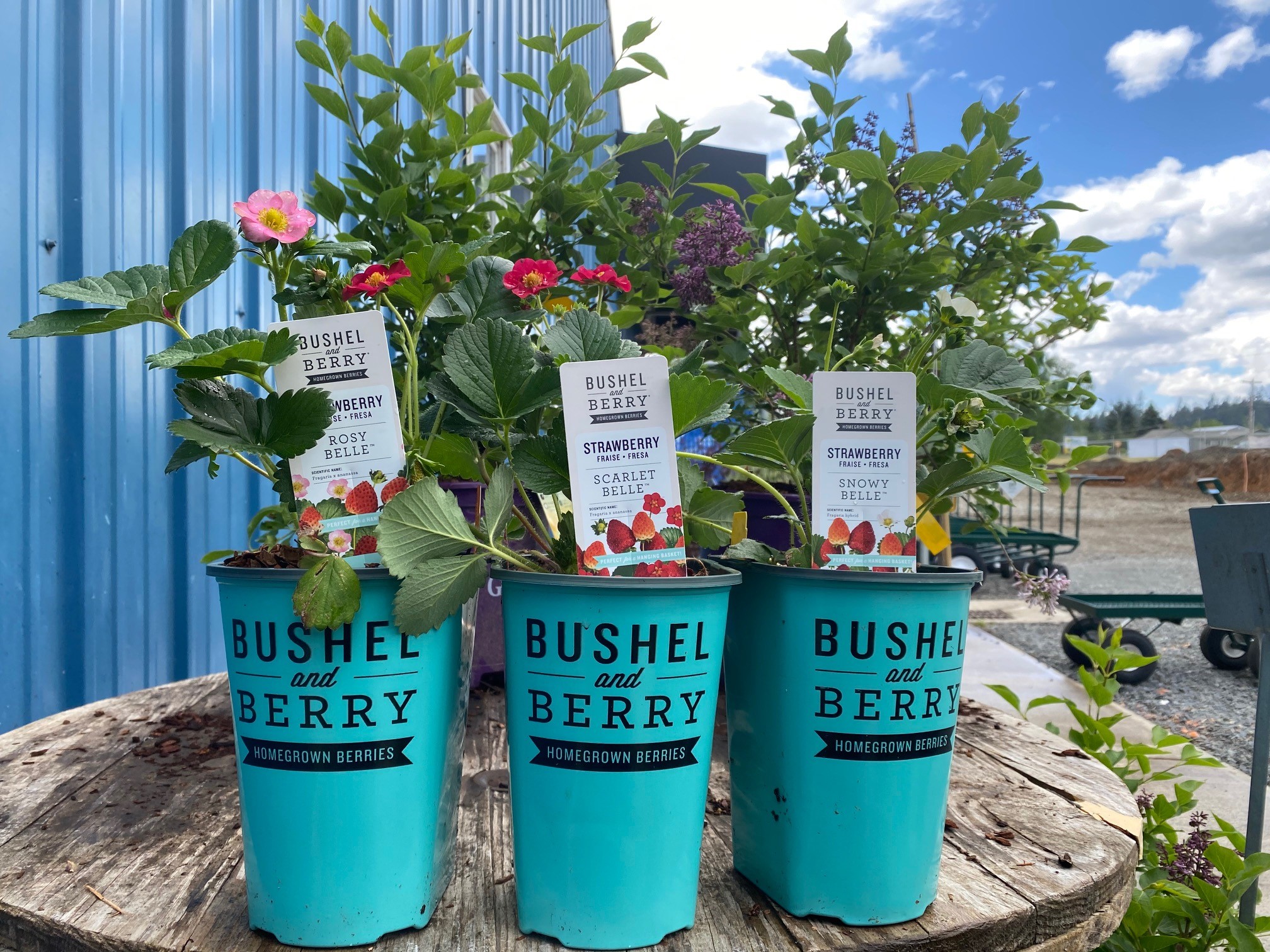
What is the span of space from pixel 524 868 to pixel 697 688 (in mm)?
181

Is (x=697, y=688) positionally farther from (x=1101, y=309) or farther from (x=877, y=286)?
(x=1101, y=309)

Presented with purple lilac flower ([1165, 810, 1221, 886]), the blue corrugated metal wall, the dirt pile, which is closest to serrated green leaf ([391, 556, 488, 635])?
the blue corrugated metal wall

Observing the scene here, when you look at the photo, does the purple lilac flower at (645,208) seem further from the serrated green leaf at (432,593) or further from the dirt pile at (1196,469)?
Result: the dirt pile at (1196,469)

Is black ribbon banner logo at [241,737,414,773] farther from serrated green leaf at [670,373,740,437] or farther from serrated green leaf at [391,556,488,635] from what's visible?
serrated green leaf at [670,373,740,437]

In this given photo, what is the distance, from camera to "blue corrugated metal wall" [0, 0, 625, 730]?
1.13 m

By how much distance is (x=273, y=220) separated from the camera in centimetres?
64

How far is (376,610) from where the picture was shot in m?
0.60

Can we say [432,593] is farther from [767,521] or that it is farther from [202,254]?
[767,521]

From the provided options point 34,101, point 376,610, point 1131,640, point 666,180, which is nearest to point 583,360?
point 376,610

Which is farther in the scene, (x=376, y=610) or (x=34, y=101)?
(x=34, y=101)

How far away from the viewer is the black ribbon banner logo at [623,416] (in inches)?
24.4

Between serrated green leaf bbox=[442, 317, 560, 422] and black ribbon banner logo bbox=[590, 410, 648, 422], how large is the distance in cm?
5

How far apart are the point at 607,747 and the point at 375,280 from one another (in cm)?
41

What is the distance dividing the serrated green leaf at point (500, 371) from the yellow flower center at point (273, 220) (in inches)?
6.3
